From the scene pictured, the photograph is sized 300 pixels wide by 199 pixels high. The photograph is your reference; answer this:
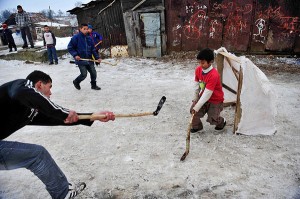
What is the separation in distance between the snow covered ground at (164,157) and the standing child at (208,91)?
313 mm

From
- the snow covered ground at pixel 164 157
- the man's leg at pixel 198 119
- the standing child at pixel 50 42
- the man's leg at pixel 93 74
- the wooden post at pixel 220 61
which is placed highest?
the standing child at pixel 50 42

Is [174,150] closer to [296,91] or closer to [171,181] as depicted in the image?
[171,181]

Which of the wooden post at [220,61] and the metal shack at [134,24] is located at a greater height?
the metal shack at [134,24]

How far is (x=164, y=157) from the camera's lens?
339cm

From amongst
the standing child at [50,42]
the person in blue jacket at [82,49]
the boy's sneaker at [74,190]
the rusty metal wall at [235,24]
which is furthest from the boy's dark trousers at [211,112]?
the standing child at [50,42]

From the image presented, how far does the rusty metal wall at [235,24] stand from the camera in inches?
360

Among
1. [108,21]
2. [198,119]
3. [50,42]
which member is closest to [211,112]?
[198,119]

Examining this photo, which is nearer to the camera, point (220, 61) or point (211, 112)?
point (211, 112)

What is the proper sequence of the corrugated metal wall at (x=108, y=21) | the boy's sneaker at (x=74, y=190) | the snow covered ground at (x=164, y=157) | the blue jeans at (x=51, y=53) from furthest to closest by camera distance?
the corrugated metal wall at (x=108, y=21) → the blue jeans at (x=51, y=53) → the snow covered ground at (x=164, y=157) → the boy's sneaker at (x=74, y=190)

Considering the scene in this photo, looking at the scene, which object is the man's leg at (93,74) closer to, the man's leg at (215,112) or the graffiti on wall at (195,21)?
the man's leg at (215,112)

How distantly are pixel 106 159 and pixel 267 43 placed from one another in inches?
363

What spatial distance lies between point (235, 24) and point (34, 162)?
9.90 m

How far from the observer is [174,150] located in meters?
3.54

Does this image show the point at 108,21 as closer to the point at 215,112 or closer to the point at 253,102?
the point at 215,112
